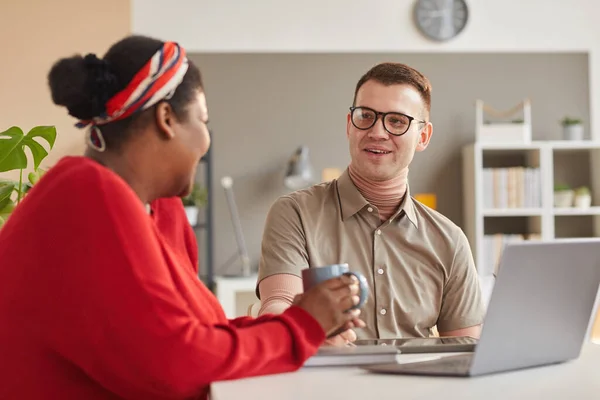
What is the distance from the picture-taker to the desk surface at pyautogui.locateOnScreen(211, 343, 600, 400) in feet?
3.67

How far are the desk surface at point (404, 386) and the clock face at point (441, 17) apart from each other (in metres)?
4.31

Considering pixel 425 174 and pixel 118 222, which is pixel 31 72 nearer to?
pixel 425 174

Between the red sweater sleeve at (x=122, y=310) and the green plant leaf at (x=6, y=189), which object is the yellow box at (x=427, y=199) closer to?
the green plant leaf at (x=6, y=189)

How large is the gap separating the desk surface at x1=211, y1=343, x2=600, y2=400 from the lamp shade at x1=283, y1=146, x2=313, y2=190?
12.6 feet

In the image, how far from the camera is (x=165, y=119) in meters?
1.33

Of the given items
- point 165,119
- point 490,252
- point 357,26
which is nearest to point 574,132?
point 490,252

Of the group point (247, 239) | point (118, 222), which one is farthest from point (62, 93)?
point (247, 239)

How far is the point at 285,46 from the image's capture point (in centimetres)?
536

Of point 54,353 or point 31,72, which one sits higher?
point 31,72

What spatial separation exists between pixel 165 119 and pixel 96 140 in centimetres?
11

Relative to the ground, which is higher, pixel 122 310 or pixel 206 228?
pixel 122 310

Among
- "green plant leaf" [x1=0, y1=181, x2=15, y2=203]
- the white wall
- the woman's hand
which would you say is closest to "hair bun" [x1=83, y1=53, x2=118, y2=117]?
the woman's hand

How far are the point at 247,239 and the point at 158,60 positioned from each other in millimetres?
4108

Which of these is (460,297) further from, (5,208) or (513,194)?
(513,194)
